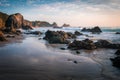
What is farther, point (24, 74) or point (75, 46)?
point (75, 46)

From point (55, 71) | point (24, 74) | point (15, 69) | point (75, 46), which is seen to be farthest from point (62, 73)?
point (75, 46)

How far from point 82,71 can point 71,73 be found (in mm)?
1206

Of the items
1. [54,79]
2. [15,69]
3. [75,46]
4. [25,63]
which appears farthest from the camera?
[75,46]

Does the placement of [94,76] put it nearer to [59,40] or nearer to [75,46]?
[75,46]

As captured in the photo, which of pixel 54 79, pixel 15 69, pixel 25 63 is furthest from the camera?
pixel 25 63

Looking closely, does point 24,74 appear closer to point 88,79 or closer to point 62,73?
point 62,73

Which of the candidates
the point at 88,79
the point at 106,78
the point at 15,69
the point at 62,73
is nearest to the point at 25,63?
the point at 15,69

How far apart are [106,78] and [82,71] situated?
2.22 m

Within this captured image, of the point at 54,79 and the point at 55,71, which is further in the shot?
the point at 55,71

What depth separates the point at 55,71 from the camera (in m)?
13.5

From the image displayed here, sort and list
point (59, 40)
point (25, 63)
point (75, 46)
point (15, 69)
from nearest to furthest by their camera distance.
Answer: point (15, 69)
point (25, 63)
point (75, 46)
point (59, 40)

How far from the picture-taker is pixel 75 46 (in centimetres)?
2888

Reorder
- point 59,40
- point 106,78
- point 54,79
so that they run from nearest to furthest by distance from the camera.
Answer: point 54,79, point 106,78, point 59,40

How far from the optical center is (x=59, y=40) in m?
36.2
